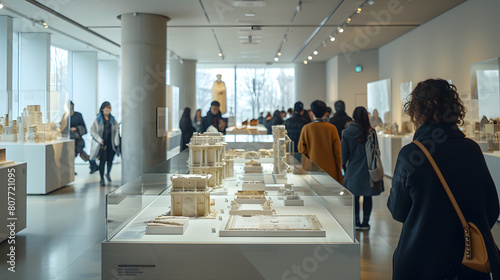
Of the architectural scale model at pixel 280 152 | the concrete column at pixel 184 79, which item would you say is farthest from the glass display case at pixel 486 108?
the concrete column at pixel 184 79

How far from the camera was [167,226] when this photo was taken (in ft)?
9.14

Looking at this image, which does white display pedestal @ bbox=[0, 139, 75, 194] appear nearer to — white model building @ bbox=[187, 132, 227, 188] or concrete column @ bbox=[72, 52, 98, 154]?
white model building @ bbox=[187, 132, 227, 188]

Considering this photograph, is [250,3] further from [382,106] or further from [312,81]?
[312,81]

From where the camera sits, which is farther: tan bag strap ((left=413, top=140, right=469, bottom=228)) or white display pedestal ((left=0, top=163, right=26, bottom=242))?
white display pedestal ((left=0, top=163, right=26, bottom=242))

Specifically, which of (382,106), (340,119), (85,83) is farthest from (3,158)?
(85,83)

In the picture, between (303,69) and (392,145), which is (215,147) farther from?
(303,69)

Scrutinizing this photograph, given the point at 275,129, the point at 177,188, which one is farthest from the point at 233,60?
the point at 177,188

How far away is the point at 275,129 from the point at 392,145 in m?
6.53

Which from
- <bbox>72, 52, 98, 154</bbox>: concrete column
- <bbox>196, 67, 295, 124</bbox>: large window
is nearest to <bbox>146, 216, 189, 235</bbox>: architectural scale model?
<bbox>72, 52, 98, 154</bbox>: concrete column

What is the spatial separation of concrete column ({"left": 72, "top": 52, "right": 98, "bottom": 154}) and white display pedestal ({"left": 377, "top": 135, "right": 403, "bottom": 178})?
9264 mm

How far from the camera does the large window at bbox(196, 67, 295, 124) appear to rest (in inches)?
830

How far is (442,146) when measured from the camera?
6.91 ft

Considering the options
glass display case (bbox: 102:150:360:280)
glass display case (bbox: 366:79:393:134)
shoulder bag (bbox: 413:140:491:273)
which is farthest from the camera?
glass display case (bbox: 366:79:393:134)

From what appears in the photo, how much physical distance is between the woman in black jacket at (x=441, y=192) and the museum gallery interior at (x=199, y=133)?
0.48 meters
